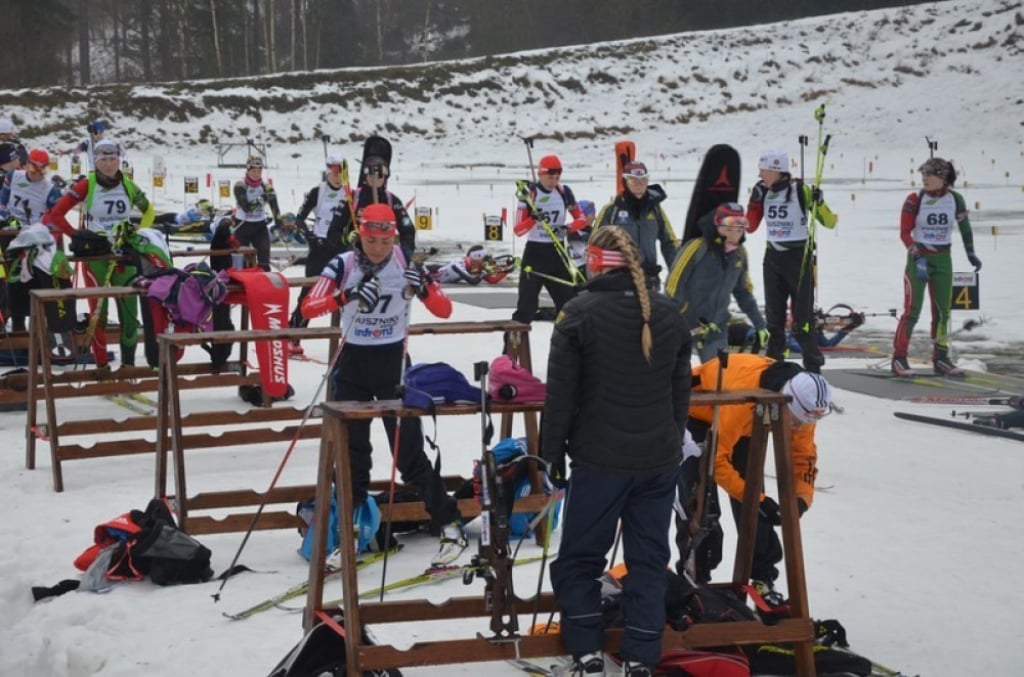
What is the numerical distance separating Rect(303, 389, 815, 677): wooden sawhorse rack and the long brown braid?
19.8 inches

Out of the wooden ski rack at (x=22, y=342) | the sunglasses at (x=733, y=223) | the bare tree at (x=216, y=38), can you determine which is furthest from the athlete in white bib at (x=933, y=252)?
the bare tree at (x=216, y=38)

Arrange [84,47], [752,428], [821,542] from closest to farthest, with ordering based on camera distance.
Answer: [752,428]
[821,542]
[84,47]

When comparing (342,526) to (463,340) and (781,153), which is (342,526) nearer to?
(781,153)

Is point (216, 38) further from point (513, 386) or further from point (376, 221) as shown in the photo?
point (513, 386)

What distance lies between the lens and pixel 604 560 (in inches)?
179

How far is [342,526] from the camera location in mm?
4520

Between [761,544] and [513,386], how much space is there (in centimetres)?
150

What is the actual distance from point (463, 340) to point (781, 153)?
153 inches

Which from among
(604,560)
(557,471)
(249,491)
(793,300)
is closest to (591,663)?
(604,560)

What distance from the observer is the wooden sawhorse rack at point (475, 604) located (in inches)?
174

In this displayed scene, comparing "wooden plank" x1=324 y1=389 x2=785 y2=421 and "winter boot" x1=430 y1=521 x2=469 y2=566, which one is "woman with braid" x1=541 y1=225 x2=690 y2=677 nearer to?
"wooden plank" x1=324 y1=389 x2=785 y2=421

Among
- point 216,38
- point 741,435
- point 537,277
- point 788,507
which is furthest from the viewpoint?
point 216,38

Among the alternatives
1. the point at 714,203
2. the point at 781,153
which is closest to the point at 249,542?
the point at 714,203

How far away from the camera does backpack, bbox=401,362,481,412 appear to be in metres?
4.62
